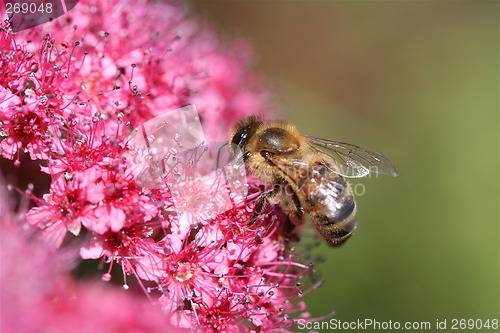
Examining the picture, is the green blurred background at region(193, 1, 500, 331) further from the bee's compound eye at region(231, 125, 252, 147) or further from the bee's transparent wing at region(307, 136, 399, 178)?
the bee's compound eye at region(231, 125, 252, 147)

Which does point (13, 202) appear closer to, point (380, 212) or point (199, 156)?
point (199, 156)

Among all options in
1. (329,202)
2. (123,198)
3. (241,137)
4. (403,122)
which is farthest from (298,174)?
(403,122)

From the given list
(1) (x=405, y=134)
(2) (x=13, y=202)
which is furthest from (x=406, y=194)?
(2) (x=13, y=202)

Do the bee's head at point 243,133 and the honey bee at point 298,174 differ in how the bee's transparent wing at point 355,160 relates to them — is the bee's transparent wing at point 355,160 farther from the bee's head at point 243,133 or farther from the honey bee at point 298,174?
the bee's head at point 243,133

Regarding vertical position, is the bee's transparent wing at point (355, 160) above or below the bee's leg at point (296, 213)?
above

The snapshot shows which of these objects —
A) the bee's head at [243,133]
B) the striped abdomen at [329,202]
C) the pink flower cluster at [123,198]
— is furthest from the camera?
the bee's head at [243,133]

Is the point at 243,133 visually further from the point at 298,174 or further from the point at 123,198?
the point at 123,198

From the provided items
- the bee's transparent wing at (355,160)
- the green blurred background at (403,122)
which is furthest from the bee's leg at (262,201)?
the green blurred background at (403,122)

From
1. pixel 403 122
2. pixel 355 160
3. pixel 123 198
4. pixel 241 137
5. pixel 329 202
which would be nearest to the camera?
pixel 123 198
